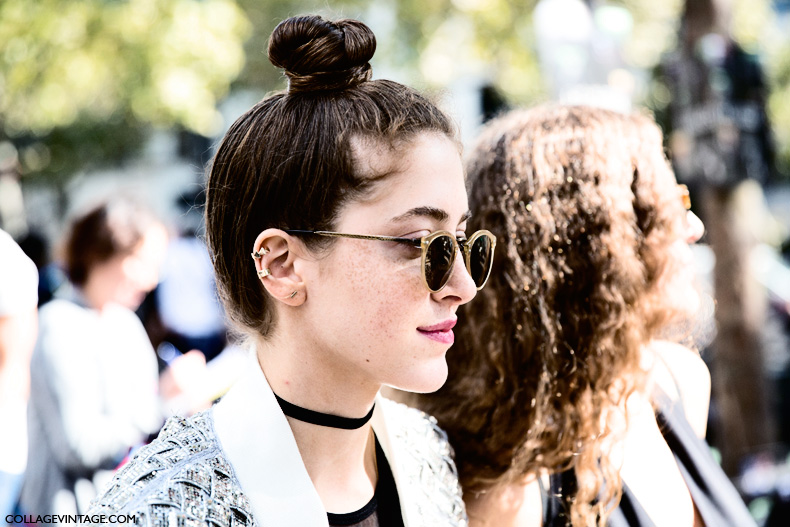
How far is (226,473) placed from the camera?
5.31ft

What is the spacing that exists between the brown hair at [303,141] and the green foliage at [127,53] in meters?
7.05

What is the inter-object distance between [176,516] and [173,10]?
26.5ft

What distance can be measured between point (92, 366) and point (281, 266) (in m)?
2.37

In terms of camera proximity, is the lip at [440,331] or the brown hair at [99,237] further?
the brown hair at [99,237]

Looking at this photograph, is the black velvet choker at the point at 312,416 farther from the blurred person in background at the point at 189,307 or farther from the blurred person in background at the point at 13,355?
the blurred person in background at the point at 189,307

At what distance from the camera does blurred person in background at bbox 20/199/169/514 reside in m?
3.47

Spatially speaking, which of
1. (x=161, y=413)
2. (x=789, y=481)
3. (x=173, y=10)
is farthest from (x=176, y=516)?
(x=173, y=10)

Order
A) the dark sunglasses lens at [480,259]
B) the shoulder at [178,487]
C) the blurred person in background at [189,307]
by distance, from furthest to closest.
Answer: the blurred person in background at [189,307] < the dark sunglasses lens at [480,259] < the shoulder at [178,487]

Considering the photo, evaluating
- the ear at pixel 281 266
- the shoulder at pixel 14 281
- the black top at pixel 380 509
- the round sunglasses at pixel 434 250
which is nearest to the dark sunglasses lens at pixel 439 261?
the round sunglasses at pixel 434 250

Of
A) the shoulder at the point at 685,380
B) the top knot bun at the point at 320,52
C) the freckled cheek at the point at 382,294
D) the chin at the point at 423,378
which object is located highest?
the top knot bun at the point at 320,52

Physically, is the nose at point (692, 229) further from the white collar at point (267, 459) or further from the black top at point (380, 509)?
the white collar at point (267, 459)

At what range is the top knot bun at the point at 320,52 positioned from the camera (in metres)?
1.74

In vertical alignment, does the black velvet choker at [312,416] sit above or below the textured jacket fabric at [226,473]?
above

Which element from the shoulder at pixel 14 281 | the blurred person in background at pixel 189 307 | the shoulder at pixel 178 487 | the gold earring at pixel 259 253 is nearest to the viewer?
the shoulder at pixel 178 487
